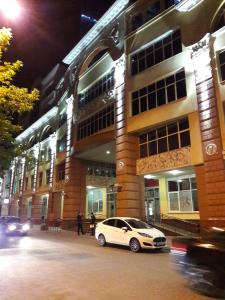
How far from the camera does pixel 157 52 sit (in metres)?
23.4

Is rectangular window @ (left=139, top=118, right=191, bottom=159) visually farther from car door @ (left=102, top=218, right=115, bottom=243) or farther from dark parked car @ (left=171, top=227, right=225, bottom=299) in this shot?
dark parked car @ (left=171, top=227, right=225, bottom=299)

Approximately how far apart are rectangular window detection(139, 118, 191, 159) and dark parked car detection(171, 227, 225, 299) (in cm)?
1368

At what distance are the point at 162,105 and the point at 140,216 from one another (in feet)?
29.0

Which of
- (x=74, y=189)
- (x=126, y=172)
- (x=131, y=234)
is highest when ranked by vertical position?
(x=126, y=172)

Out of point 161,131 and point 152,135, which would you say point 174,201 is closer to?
point 152,135

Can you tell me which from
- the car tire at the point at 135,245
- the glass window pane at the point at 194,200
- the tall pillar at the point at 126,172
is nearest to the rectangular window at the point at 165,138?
the tall pillar at the point at 126,172

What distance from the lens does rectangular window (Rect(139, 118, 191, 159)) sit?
20.1m

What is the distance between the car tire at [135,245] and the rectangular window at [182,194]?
9978 mm

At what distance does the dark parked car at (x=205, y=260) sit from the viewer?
5.71 metres

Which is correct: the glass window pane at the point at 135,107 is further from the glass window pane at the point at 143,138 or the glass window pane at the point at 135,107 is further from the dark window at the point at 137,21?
the dark window at the point at 137,21

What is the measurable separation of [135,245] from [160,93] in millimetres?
12792

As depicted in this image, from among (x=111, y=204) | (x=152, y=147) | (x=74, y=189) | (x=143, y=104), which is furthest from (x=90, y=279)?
(x=111, y=204)

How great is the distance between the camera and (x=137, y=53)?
25.2 m

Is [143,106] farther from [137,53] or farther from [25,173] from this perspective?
[25,173]
